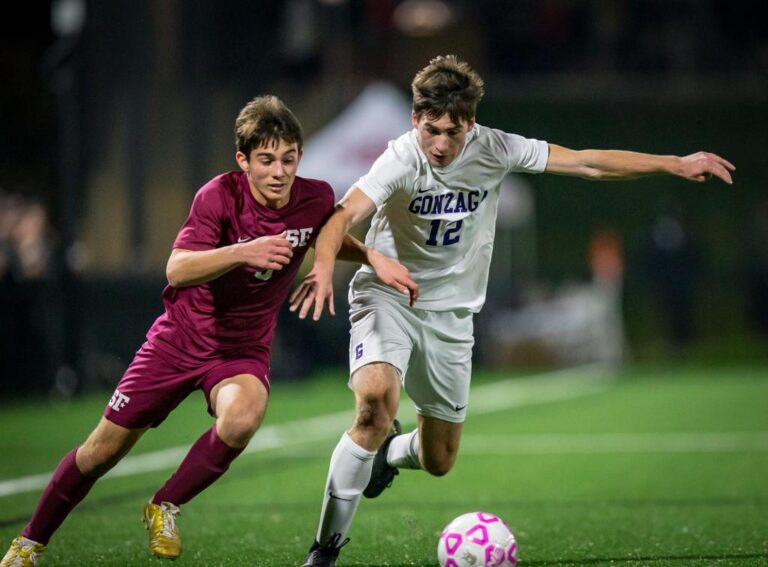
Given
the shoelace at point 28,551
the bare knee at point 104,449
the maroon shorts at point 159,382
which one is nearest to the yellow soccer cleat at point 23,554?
the shoelace at point 28,551

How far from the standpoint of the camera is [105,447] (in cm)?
532

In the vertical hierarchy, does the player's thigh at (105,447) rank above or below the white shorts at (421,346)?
below

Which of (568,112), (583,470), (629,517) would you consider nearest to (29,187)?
(568,112)

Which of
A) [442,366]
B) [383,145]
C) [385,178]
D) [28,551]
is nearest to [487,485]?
[442,366]

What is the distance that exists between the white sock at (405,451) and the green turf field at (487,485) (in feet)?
1.24

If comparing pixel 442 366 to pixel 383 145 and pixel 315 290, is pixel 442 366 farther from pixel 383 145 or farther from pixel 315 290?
pixel 383 145

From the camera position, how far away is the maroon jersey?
540 cm

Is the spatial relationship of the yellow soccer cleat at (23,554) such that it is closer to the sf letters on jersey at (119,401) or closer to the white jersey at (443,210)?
the sf letters on jersey at (119,401)

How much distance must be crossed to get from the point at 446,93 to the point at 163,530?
227cm

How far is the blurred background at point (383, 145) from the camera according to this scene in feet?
46.6

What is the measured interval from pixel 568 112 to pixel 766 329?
19.7 feet

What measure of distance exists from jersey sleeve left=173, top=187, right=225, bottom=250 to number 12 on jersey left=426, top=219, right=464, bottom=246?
1.13 meters

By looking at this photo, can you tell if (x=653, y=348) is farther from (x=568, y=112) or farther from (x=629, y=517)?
(x=629, y=517)

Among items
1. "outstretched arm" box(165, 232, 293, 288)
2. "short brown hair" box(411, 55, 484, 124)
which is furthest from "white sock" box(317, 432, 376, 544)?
"short brown hair" box(411, 55, 484, 124)
